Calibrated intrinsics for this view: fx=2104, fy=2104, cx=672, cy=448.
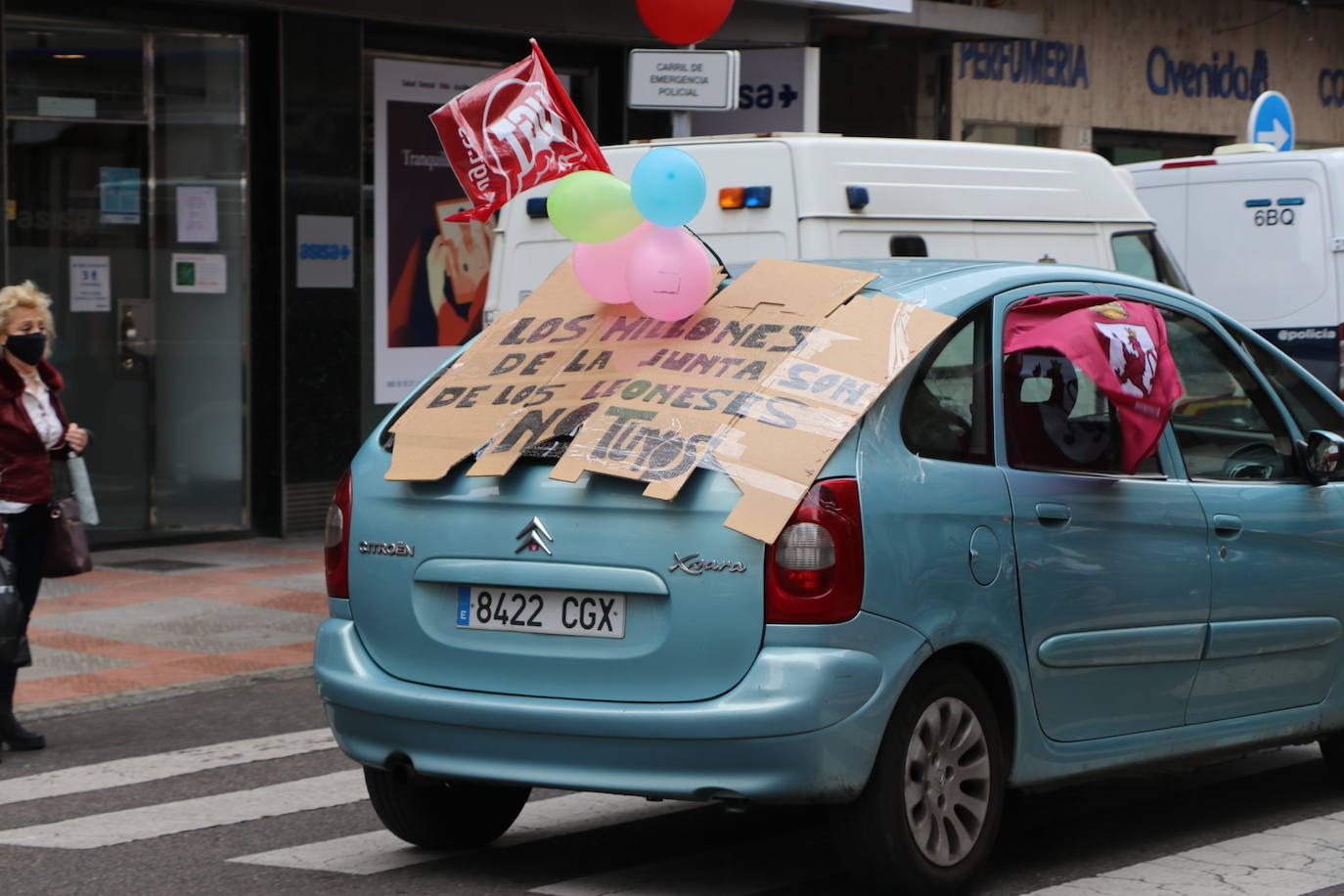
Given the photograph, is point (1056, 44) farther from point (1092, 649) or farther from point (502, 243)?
point (1092, 649)

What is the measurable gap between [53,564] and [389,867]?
2747 mm

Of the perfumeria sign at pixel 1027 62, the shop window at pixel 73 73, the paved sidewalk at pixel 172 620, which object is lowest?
the paved sidewalk at pixel 172 620

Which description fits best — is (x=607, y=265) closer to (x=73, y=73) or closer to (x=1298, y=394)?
(x=1298, y=394)

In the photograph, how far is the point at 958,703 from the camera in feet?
16.8

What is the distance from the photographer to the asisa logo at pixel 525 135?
561 centimetres

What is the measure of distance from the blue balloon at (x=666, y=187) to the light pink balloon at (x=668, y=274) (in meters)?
0.04

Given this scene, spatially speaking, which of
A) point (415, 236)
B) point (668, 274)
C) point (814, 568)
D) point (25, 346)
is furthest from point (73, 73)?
point (814, 568)

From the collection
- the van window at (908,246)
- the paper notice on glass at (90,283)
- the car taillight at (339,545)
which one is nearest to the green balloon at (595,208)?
the car taillight at (339,545)

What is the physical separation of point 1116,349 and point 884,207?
3938mm

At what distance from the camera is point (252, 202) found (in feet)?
46.8

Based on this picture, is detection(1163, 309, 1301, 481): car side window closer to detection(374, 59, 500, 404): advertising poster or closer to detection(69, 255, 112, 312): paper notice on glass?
detection(69, 255, 112, 312): paper notice on glass

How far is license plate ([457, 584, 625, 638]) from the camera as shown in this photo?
4984mm

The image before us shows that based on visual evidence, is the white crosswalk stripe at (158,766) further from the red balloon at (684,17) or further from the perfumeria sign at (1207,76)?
the perfumeria sign at (1207,76)

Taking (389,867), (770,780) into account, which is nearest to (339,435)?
(389,867)
